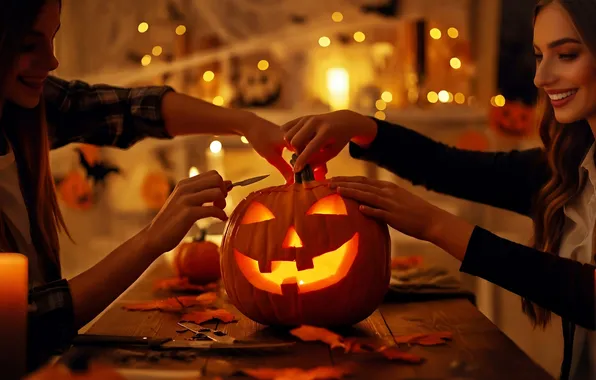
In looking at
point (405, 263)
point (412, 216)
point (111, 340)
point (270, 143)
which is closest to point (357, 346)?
point (412, 216)

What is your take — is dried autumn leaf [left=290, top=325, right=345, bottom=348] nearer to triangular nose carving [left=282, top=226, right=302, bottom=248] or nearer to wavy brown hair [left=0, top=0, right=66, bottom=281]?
triangular nose carving [left=282, top=226, right=302, bottom=248]

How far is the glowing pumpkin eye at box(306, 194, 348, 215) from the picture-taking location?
43.5 inches

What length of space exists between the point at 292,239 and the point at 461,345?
0.96 ft

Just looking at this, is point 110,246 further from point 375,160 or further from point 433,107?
point 375,160

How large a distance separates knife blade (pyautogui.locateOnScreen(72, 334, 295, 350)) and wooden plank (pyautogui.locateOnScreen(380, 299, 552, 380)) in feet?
0.70

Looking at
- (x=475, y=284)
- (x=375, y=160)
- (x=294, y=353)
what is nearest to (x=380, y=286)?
(x=294, y=353)

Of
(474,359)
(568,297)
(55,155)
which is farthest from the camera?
(55,155)

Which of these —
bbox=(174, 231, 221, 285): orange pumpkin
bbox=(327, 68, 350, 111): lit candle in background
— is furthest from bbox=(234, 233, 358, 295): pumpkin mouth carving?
bbox=(327, 68, 350, 111): lit candle in background

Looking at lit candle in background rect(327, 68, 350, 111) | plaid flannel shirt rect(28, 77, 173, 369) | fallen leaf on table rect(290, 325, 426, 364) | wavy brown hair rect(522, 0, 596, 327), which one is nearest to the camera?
fallen leaf on table rect(290, 325, 426, 364)

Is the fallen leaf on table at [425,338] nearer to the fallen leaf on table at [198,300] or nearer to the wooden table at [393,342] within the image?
the wooden table at [393,342]

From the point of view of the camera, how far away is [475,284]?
2.87 m

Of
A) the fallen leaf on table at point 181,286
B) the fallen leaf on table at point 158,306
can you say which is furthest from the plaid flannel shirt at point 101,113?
the fallen leaf on table at point 158,306

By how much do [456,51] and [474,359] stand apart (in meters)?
2.77

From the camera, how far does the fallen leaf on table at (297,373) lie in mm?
826
